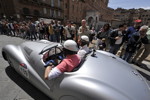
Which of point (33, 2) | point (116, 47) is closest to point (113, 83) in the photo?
point (116, 47)

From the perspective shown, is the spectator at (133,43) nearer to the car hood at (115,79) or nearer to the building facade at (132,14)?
the car hood at (115,79)

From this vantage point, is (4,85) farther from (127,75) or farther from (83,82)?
(127,75)

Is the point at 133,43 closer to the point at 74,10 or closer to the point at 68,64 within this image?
the point at 68,64

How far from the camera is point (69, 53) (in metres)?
1.56

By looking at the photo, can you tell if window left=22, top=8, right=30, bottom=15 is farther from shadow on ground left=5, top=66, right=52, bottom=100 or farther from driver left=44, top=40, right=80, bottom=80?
driver left=44, top=40, right=80, bottom=80

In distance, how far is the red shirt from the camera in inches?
57.9

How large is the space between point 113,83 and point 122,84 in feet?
0.44

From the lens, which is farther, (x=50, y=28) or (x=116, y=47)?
(x=50, y=28)

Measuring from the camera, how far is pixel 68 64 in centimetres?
150

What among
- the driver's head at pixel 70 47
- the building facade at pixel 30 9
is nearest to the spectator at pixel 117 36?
the driver's head at pixel 70 47

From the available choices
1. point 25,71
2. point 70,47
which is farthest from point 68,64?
point 25,71

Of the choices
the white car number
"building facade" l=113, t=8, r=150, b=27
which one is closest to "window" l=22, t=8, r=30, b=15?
the white car number

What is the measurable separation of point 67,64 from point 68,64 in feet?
0.05

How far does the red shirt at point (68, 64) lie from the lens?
1471 mm
